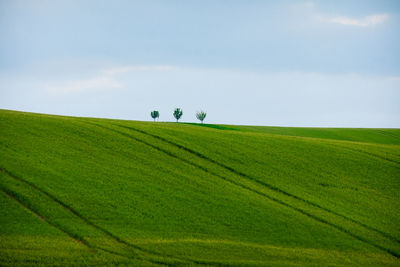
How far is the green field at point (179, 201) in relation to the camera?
14.4 meters

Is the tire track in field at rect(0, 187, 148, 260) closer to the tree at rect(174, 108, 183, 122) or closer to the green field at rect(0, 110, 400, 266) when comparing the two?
the green field at rect(0, 110, 400, 266)

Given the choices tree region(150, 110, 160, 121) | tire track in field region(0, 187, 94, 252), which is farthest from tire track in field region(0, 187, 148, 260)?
tree region(150, 110, 160, 121)

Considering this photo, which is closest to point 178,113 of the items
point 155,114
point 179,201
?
point 155,114

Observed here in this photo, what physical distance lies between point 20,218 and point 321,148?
25.3 m

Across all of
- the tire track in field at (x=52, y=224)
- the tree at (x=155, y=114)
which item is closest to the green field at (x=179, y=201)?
the tire track in field at (x=52, y=224)

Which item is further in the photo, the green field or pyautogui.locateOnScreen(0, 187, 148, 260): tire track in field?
the green field

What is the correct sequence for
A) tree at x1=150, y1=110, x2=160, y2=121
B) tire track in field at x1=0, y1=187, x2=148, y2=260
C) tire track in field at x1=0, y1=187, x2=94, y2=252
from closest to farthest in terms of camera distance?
tire track in field at x1=0, y1=187, x2=148, y2=260, tire track in field at x1=0, y1=187, x2=94, y2=252, tree at x1=150, y1=110, x2=160, y2=121

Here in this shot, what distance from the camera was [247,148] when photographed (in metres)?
29.9

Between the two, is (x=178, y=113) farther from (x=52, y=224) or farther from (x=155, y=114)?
A: (x=52, y=224)

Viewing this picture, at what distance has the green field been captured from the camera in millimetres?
14391

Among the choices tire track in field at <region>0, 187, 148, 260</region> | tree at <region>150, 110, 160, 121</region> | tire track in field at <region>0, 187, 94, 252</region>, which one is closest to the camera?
tire track in field at <region>0, 187, 148, 260</region>

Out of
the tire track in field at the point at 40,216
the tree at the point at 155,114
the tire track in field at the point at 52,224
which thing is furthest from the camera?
the tree at the point at 155,114

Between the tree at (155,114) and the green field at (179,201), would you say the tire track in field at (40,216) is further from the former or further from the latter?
the tree at (155,114)

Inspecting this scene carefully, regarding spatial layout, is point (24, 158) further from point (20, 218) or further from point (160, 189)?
point (160, 189)
